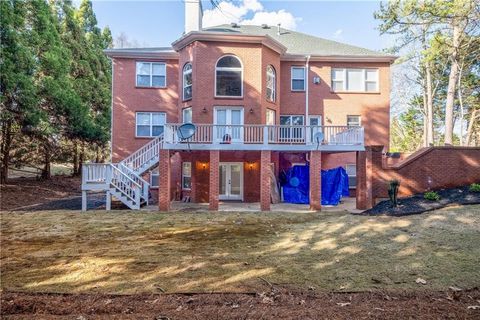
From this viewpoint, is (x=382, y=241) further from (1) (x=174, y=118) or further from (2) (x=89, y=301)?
(1) (x=174, y=118)

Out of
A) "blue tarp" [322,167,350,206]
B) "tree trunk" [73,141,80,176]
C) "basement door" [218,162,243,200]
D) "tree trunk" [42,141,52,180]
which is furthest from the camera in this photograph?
"tree trunk" [73,141,80,176]

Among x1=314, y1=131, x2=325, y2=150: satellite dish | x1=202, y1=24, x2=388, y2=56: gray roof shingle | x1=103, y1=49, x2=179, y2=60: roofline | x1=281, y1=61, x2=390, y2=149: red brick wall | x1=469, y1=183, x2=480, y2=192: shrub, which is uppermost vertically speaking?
x1=202, y1=24, x2=388, y2=56: gray roof shingle

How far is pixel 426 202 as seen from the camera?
436 inches

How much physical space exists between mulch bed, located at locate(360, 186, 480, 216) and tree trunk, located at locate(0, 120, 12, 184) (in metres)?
19.6

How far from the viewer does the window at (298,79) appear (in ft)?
58.0

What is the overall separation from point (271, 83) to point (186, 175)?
7.18m

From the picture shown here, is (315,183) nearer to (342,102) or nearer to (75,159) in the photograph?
(342,102)

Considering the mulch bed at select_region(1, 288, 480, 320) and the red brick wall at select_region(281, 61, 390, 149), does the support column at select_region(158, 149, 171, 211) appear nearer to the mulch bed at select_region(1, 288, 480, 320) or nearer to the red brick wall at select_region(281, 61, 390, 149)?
the mulch bed at select_region(1, 288, 480, 320)

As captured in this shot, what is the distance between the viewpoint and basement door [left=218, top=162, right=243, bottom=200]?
15508mm

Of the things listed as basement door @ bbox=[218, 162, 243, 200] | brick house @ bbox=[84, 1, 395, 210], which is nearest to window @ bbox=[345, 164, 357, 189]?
brick house @ bbox=[84, 1, 395, 210]

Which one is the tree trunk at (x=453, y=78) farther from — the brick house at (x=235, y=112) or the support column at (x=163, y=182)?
Answer: the support column at (x=163, y=182)

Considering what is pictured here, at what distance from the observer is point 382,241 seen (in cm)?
723

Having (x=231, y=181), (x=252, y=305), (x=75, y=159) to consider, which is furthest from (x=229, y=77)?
(x=75, y=159)

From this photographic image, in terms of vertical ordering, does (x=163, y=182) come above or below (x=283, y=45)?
below
